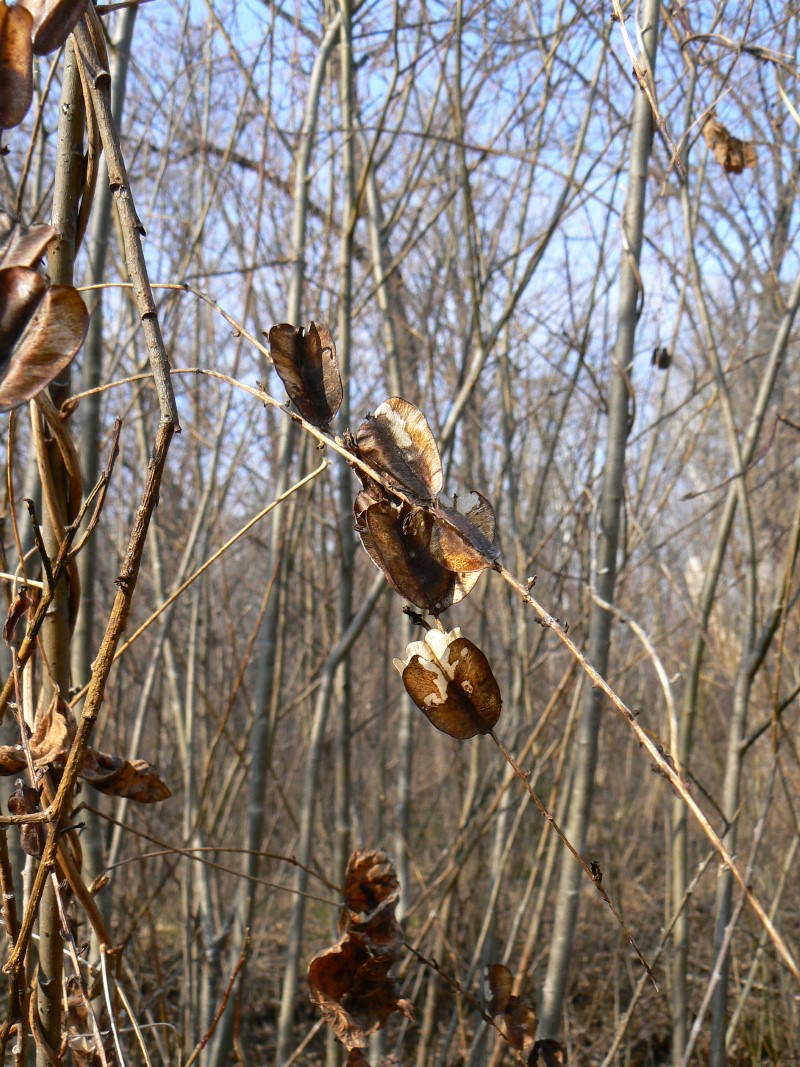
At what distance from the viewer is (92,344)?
1.23 m

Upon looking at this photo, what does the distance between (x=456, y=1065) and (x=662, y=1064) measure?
74 cm

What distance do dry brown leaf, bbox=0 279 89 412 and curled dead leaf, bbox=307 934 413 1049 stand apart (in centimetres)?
53

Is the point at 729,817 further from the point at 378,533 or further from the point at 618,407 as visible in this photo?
the point at 378,533

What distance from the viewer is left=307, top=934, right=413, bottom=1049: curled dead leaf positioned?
0.76 metres

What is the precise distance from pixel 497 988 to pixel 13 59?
928mm

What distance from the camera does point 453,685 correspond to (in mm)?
539

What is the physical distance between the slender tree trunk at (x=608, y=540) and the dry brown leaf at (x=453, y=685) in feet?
2.11

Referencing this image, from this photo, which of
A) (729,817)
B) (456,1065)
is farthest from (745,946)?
(729,817)

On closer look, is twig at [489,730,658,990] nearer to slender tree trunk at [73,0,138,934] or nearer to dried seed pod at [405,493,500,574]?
dried seed pod at [405,493,500,574]

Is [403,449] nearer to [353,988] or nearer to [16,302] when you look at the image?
[16,302]

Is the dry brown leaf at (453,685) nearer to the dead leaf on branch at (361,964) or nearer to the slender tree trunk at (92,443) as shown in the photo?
the dead leaf on branch at (361,964)

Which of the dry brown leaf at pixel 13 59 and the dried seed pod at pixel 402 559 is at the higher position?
the dry brown leaf at pixel 13 59

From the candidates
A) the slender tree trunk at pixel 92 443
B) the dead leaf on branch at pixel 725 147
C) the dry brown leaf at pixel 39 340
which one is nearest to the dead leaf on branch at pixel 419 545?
the dry brown leaf at pixel 39 340

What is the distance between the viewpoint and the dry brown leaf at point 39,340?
1.48 ft
